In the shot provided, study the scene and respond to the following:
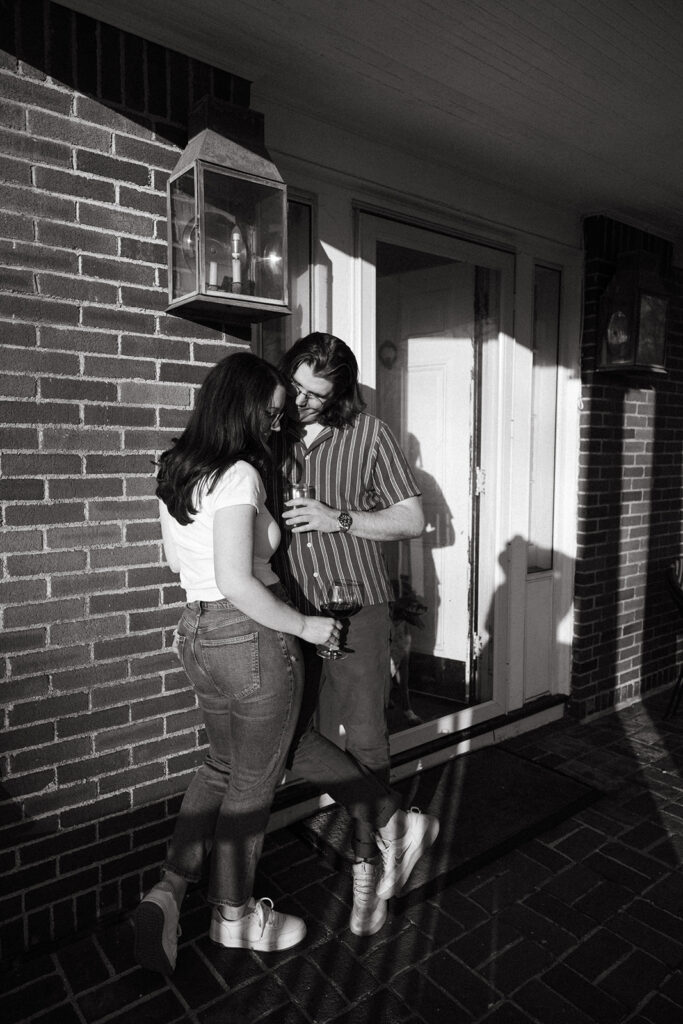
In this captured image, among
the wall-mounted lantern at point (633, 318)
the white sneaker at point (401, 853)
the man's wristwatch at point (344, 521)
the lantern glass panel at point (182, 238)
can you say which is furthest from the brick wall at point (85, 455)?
the wall-mounted lantern at point (633, 318)

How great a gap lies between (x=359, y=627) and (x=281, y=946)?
1038 millimetres

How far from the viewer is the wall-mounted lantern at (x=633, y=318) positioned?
419 centimetres

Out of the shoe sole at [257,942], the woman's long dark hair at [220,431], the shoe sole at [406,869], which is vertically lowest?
the shoe sole at [257,942]

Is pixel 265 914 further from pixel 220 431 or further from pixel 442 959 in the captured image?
pixel 220 431

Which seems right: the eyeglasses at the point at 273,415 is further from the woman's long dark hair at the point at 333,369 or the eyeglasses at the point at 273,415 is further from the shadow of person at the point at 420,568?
the shadow of person at the point at 420,568

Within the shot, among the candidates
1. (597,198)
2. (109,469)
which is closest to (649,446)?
(597,198)

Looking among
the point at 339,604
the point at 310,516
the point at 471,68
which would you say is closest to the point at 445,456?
the point at 310,516

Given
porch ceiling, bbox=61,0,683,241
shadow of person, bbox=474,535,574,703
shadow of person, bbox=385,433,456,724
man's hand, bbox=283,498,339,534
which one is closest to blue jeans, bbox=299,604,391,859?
man's hand, bbox=283,498,339,534

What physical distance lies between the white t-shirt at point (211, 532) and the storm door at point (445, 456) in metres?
1.67

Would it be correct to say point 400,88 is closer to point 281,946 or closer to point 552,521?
point 552,521

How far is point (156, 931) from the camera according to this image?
2162mm

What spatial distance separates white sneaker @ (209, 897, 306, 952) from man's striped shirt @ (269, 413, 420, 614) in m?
0.98

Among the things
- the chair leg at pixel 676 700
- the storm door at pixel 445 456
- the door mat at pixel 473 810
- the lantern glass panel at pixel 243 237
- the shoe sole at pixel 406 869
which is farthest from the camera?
the chair leg at pixel 676 700

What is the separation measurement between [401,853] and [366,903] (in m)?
0.23
